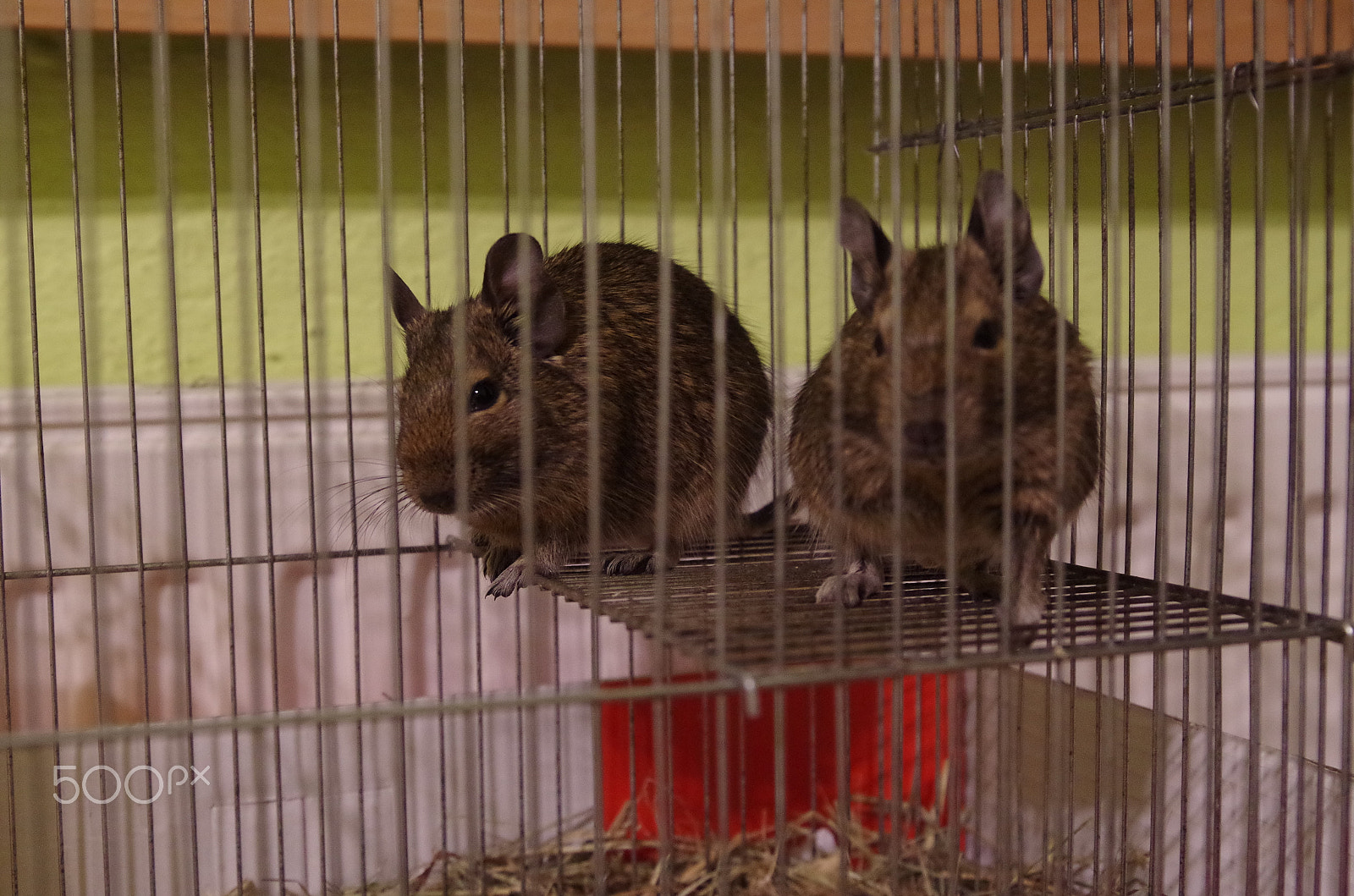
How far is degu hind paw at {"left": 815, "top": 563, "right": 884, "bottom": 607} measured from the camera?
5.93 feet

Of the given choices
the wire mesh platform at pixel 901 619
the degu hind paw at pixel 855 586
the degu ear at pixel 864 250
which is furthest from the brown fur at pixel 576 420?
the degu ear at pixel 864 250

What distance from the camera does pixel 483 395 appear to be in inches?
81.0

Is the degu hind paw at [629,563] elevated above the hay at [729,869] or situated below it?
above

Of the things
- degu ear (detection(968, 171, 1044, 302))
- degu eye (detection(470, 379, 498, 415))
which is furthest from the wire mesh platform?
degu ear (detection(968, 171, 1044, 302))

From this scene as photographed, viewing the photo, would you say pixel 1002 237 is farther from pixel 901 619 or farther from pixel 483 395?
pixel 483 395

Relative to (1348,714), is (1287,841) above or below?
below

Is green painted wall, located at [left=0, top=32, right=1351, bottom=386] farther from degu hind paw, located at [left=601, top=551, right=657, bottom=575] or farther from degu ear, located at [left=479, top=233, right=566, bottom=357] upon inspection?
degu hind paw, located at [left=601, top=551, right=657, bottom=575]

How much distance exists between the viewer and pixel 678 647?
55.8 inches

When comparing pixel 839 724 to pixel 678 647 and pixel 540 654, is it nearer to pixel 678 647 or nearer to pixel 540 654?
pixel 678 647

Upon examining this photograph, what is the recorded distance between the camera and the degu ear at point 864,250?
1.71 meters

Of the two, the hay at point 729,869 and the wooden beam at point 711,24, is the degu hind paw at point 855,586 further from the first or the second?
the wooden beam at point 711,24

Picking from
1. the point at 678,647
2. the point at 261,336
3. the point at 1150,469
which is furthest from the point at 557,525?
the point at 1150,469

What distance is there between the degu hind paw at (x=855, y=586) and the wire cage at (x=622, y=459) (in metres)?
0.02

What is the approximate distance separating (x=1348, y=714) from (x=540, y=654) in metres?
1.71
